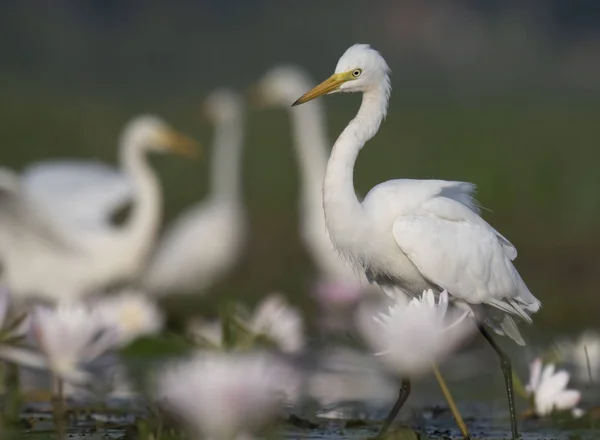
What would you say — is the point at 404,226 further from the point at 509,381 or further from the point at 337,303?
the point at 337,303

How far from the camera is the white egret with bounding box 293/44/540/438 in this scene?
163 inches

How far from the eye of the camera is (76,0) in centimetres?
2986

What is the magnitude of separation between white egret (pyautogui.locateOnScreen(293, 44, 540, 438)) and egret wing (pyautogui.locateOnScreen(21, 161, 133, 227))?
3.55 m

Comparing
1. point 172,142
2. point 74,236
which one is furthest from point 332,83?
point 172,142

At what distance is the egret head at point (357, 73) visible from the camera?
4.22 metres

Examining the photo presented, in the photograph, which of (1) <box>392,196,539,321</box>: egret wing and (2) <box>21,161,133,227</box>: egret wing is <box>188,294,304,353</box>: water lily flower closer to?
(1) <box>392,196,539,321</box>: egret wing

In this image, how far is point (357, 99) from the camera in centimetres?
1916

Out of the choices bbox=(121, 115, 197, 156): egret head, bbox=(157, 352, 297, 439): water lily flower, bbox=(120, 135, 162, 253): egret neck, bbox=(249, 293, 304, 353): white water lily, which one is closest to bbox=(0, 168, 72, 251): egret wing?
bbox=(120, 135, 162, 253): egret neck

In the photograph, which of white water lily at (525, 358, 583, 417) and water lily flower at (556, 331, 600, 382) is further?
water lily flower at (556, 331, 600, 382)

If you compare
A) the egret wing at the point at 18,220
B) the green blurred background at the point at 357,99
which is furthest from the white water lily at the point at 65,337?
the green blurred background at the point at 357,99

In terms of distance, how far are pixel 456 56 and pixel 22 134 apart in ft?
44.4

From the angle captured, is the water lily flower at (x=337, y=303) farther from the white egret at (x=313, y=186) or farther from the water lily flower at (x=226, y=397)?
the water lily flower at (x=226, y=397)

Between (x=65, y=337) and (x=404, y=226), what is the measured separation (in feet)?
3.56

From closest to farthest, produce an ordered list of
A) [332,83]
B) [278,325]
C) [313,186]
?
[332,83] → [278,325] → [313,186]
